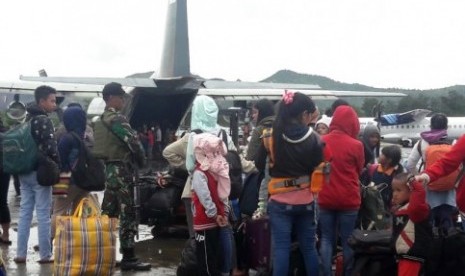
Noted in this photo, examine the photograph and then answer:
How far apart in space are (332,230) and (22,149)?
329cm

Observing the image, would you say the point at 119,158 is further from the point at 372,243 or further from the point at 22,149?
the point at 372,243

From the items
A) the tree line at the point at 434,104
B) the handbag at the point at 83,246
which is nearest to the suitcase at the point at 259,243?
the handbag at the point at 83,246

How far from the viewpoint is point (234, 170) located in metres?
6.71

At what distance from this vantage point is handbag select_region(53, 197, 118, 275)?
5.86m

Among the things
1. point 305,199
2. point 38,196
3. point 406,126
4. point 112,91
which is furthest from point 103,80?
point 406,126

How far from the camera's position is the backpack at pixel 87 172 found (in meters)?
6.84

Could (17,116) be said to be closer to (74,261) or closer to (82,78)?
(74,261)

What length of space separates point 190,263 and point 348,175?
1.63 meters

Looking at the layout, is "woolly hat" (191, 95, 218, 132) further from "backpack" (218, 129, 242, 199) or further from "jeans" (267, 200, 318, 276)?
"jeans" (267, 200, 318, 276)

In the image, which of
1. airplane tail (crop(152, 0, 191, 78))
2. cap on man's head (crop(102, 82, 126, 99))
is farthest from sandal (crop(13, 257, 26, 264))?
airplane tail (crop(152, 0, 191, 78))

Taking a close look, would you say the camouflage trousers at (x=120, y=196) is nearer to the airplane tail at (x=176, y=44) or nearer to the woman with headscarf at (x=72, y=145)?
the woman with headscarf at (x=72, y=145)

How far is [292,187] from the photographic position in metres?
5.66

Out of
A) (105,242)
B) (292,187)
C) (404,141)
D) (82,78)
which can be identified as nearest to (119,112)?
(105,242)

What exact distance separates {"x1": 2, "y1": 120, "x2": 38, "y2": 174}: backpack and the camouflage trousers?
2.81 feet
